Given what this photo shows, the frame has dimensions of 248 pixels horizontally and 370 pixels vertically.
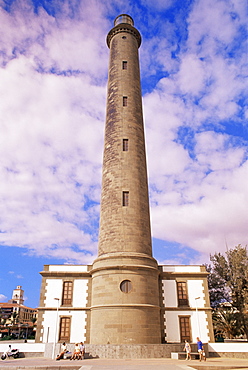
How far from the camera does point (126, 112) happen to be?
2308 centimetres

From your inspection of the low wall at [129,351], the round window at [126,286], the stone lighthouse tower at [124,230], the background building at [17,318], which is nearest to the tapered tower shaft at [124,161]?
the stone lighthouse tower at [124,230]

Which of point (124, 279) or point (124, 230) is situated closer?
point (124, 279)

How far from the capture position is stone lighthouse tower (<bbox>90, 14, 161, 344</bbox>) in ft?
56.4

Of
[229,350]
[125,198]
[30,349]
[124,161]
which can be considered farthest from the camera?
[124,161]

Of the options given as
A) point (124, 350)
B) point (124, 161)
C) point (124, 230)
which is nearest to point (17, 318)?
point (124, 230)

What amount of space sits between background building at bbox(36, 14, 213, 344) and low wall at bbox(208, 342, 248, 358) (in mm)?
988

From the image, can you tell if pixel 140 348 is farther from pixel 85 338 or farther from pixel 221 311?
pixel 221 311

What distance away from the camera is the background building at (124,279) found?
57.3 ft

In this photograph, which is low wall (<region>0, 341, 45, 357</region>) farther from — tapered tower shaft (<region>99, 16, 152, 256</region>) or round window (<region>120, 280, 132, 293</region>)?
tapered tower shaft (<region>99, 16, 152, 256</region>)

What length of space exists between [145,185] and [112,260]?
604 cm

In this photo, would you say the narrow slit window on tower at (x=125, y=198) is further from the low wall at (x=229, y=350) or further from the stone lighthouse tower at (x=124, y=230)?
the low wall at (x=229, y=350)

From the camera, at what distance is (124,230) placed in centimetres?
1939

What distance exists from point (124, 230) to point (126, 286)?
137 inches

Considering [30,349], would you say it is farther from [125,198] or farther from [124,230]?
[125,198]
